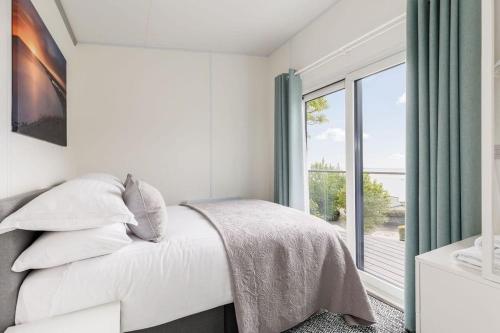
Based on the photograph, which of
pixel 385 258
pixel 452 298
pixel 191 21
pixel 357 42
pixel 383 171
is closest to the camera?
pixel 452 298

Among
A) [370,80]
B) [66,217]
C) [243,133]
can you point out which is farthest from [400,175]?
[66,217]

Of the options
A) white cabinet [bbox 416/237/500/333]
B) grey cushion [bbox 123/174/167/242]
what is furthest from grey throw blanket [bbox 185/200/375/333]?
white cabinet [bbox 416/237/500/333]

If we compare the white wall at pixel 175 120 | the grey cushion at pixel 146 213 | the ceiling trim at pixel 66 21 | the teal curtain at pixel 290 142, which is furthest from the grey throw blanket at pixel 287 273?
the ceiling trim at pixel 66 21

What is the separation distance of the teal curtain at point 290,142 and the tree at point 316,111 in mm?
153

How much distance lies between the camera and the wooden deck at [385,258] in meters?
2.29

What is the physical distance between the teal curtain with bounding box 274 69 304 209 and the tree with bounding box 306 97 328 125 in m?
0.15

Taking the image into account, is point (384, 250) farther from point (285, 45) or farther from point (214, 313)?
point (285, 45)

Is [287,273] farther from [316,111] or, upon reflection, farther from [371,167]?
[316,111]

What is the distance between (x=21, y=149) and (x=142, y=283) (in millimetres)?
1106

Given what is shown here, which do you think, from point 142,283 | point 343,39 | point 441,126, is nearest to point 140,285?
point 142,283

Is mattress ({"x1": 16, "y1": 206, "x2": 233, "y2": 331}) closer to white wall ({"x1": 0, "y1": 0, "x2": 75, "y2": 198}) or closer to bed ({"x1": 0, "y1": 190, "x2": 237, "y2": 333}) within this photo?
bed ({"x1": 0, "y1": 190, "x2": 237, "y2": 333})

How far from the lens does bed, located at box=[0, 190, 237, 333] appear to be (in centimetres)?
113

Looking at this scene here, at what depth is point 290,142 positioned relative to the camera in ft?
10.0

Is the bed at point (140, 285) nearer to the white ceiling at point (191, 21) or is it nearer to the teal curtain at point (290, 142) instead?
the teal curtain at point (290, 142)
